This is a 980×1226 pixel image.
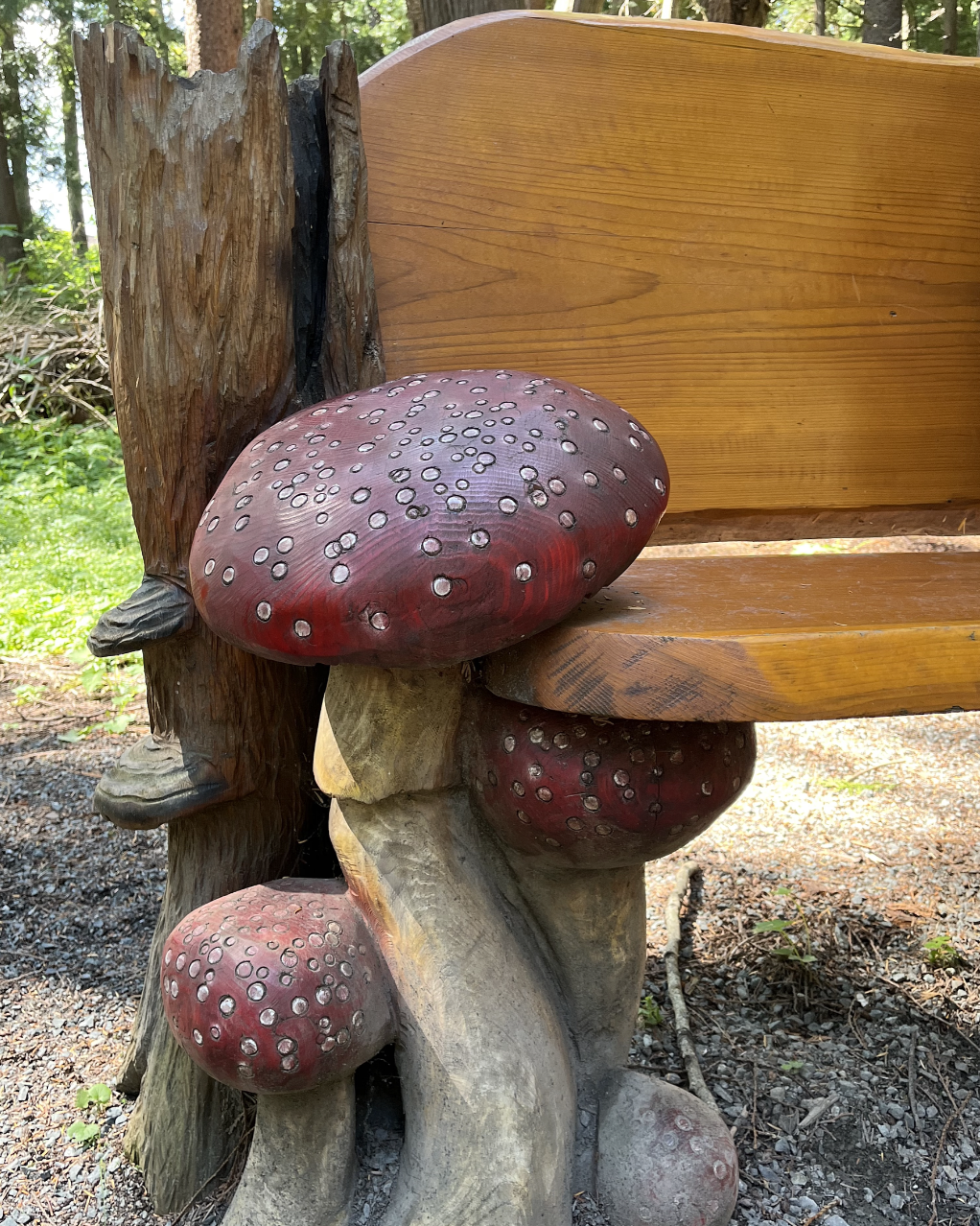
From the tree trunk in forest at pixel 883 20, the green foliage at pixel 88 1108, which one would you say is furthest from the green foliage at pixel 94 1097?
the tree trunk in forest at pixel 883 20

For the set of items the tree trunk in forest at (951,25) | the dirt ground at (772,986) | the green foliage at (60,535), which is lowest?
the green foliage at (60,535)

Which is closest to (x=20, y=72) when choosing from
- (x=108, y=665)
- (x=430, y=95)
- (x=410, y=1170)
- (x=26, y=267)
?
(x=26, y=267)

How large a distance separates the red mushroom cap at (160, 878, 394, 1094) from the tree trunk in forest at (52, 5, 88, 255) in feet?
40.1

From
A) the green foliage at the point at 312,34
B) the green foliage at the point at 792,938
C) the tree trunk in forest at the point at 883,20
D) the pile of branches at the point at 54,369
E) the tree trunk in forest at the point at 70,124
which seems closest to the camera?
the green foliage at the point at 792,938

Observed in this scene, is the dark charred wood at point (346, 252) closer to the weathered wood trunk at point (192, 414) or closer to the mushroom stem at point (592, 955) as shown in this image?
the weathered wood trunk at point (192, 414)

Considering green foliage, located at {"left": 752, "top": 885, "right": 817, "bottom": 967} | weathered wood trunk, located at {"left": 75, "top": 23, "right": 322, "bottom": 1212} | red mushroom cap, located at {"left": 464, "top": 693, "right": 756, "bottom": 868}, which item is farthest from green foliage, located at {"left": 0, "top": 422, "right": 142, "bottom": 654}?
red mushroom cap, located at {"left": 464, "top": 693, "right": 756, "bottom": 868}

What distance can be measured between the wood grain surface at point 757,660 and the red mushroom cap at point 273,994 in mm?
367

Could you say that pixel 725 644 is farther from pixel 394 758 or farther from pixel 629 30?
pixel 629 30

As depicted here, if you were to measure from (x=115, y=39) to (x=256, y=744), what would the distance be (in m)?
0.92

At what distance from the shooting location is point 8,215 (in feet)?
37.6

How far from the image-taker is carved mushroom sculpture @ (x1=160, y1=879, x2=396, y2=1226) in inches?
44.3

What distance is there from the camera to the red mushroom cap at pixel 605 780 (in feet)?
3.88

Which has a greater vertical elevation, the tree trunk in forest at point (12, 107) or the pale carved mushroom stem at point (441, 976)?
the tree trunk in forest at point (12, 107)

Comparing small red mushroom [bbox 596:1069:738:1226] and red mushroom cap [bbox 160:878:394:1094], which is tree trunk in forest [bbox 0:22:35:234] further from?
small red mushroom [bbox 596:1069:738:1226]
